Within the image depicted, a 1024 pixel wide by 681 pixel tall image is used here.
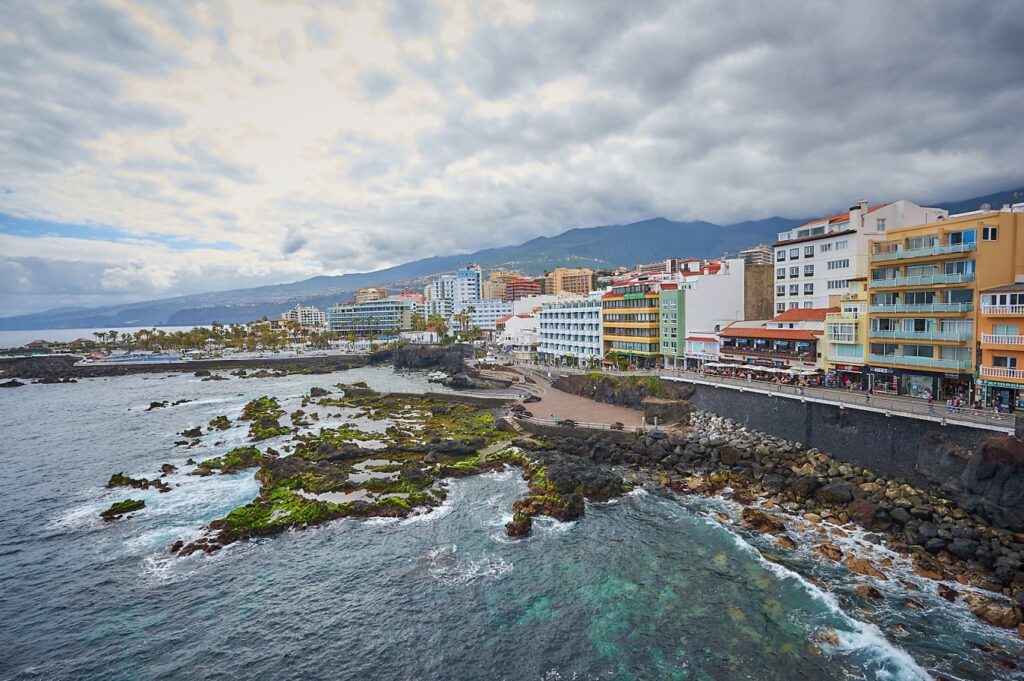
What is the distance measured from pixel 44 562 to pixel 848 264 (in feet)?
260

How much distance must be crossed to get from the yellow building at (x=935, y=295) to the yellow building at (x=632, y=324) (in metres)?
31.9

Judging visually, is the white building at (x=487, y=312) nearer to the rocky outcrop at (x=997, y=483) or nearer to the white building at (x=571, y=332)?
the white building at (x=571, y=332)

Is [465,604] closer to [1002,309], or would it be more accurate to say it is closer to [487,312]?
[1002,309]

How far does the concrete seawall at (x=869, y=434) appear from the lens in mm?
32406

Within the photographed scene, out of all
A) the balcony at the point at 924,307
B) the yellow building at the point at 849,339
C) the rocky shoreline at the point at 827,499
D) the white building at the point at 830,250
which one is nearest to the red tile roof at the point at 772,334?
the yellow building at the point at 849,339

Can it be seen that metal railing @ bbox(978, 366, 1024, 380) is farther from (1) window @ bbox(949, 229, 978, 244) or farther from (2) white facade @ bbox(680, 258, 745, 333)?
(2) white facade @ bbox(680, 258, 745, 333)

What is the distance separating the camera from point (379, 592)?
92.0 ft

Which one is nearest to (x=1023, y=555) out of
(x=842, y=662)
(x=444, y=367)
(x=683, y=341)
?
(x=842, y=662)

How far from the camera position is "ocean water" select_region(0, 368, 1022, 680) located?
22203mm

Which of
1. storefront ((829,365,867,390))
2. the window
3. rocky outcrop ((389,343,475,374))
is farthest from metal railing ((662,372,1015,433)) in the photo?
rocky outcrop ((389,343,475,374))

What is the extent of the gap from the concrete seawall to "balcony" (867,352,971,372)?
6815 mm

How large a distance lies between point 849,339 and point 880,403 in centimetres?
1067

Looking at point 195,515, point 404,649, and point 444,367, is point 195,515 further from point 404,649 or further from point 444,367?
point 444,367

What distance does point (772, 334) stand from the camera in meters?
57.8
